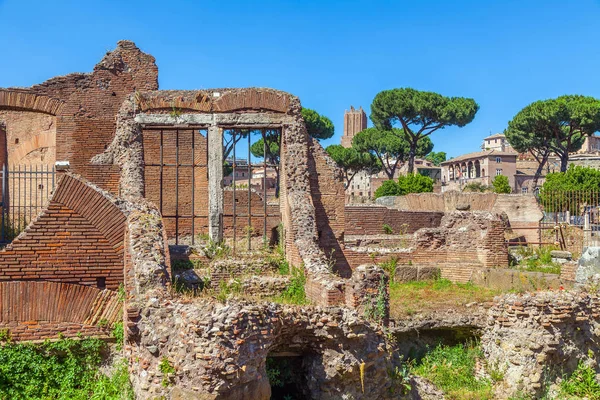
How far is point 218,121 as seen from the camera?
12.0 m

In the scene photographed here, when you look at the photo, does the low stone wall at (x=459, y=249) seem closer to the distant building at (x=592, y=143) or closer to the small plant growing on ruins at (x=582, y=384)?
the small plant growing on ruins at (x=582, y=384)

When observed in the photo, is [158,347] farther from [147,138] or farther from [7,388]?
[147,138]

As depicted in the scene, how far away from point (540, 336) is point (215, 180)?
6167 mm

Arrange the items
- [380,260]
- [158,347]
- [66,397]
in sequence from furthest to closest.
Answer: [380,260] < [66,397] < [158,347]

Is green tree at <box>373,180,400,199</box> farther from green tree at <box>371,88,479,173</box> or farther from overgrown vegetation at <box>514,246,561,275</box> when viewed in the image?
overgrown vegetation at <box>514,246,561,275</box>

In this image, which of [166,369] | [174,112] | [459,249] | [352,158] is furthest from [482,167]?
[166,369]

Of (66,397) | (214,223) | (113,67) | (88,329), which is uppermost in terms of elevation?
(113,67)

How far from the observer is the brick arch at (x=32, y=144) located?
49.4 ft

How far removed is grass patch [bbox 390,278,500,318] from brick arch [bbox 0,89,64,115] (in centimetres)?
790

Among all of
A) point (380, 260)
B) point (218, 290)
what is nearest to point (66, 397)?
point (218, 290)

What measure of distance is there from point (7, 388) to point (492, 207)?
61.2 ft

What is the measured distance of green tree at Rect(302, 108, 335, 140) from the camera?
4469cm

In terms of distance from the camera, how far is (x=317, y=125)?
45188 millimetres

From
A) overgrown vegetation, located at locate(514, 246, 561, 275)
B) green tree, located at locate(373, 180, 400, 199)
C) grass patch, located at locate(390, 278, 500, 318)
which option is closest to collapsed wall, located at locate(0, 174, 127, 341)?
grass patch, located at locate(390, 278, 500, 318)
